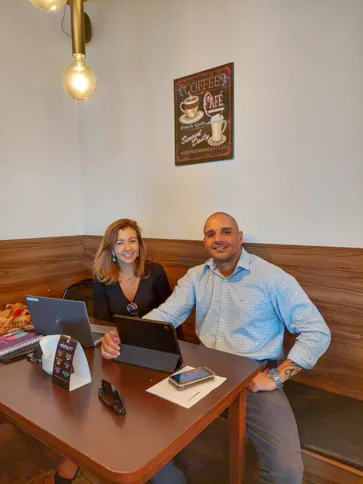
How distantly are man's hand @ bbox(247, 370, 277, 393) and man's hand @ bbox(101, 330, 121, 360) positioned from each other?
0.54m

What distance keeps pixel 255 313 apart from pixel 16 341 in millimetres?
1077

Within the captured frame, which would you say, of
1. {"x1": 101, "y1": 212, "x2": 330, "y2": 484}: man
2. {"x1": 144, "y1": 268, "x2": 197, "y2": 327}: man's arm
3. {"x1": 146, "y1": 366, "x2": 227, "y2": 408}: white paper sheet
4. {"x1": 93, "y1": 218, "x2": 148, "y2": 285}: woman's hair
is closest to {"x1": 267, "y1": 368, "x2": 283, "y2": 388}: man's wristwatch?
{"x1": 101, "y1": 212, "x2": 330, "y2": 484}: man

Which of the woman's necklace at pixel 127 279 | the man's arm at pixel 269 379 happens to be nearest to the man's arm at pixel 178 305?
the woman's necklace at pixel 127 279

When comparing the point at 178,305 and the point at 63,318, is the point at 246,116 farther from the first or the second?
the point at 63,318

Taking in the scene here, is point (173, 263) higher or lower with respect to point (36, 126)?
lower

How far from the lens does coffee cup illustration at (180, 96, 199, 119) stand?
2.07 metres

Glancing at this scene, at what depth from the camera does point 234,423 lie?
1144mm

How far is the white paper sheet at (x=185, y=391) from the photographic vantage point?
96 cm

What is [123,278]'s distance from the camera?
198cm

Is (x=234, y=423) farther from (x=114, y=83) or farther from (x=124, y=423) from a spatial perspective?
(x=114, y=83)

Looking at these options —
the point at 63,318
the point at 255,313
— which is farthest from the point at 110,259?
the point at 255,313

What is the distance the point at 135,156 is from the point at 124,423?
1.90 metres

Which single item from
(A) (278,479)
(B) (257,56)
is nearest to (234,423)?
(A) (278,479)

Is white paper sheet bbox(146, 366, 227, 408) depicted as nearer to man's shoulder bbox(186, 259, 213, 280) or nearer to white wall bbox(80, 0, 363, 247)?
man's shoulder bbox(186, 259, 213, 280)
